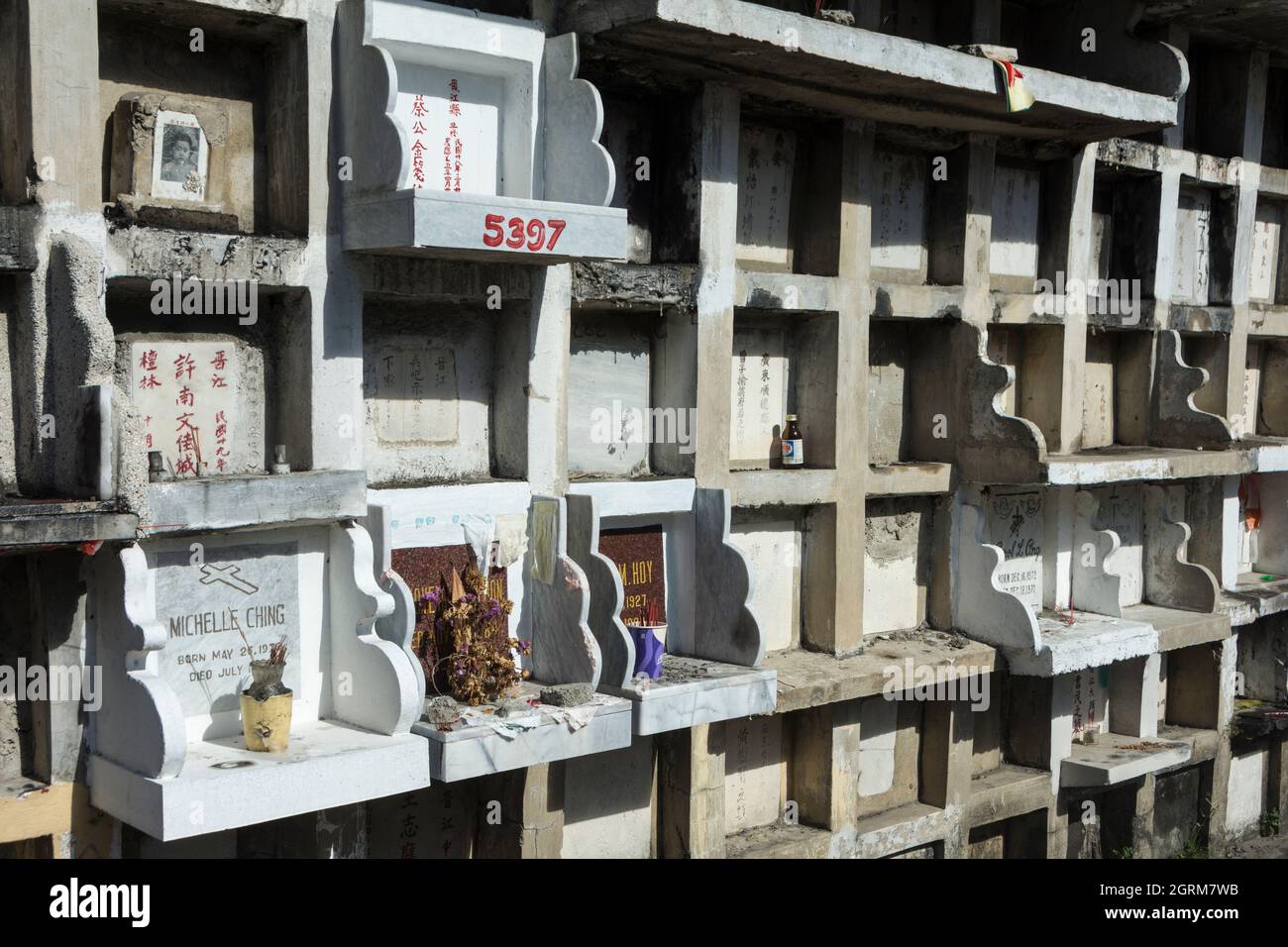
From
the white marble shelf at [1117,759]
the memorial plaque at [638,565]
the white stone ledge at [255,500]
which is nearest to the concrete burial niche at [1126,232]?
the white marble shelf at [1117,759]

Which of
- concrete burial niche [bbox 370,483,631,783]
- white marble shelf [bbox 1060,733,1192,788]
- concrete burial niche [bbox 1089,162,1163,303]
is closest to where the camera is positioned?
concrete burial niche [bbox 370,483,631,783]

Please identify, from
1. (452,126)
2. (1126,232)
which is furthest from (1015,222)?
(452,126)

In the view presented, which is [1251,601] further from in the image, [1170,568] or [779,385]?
[779,385]

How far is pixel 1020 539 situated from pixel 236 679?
6399mm

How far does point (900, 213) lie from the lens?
974 centimetres

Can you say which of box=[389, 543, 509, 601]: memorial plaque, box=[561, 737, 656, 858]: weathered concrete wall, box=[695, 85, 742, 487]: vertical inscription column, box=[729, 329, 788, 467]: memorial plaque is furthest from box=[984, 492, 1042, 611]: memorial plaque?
box=[389, 543, 509, 601]: memorial plaque

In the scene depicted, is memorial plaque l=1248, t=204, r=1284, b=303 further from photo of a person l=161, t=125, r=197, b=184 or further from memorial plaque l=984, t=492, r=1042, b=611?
photo of a person l=161, t=125, r=197, b=184

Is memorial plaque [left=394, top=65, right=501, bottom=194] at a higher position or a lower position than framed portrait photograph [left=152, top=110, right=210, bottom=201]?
higher

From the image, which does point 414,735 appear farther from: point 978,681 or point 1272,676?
point 1272,676

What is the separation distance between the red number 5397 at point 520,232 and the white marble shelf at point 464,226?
1 cm

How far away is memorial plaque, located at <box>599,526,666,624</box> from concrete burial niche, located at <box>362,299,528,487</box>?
34.7 inches

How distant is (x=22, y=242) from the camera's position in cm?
570

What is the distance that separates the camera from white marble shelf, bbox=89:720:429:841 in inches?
218

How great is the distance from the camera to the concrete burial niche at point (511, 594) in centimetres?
655
